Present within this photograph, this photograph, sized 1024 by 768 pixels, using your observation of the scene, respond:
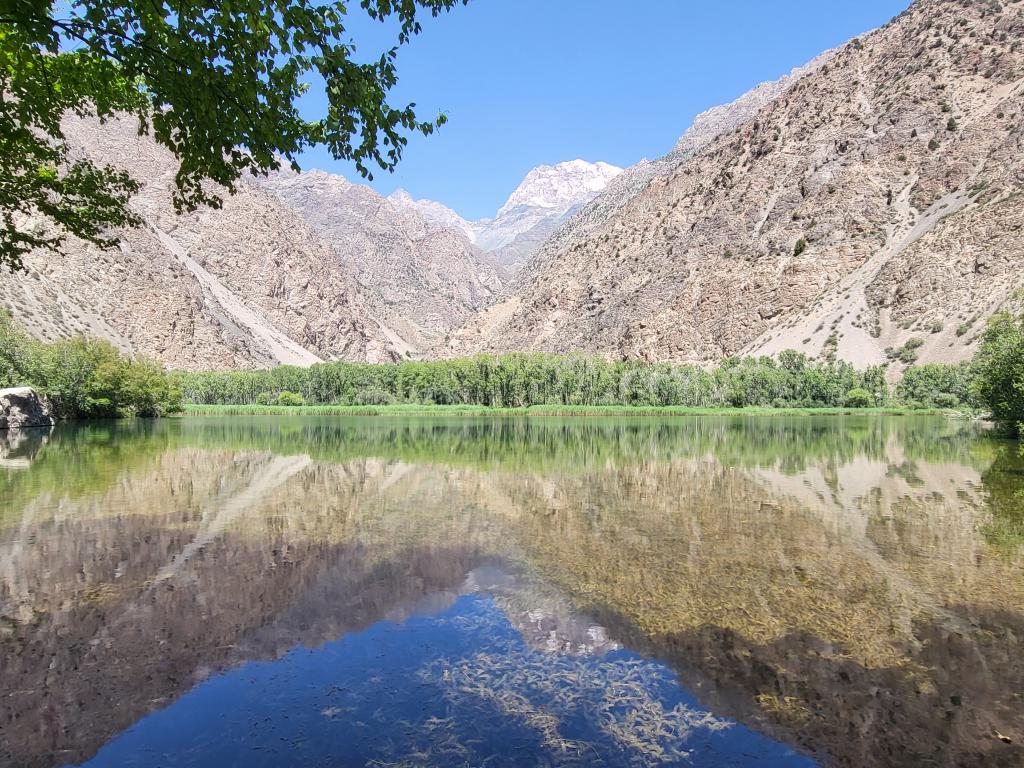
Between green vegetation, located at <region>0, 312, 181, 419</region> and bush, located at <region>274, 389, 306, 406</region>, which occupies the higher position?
green vegetation, located at <region>0, 312, 181, 419</region>

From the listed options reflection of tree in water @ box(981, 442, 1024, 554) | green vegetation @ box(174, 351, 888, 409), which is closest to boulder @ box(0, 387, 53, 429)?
reflection of tree in water @ box(981, 442, 1024, 554)

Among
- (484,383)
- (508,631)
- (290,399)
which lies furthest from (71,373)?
(508,631)

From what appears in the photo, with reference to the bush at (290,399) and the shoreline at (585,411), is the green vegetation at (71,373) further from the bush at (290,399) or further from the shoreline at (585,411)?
the bush at (290,399)

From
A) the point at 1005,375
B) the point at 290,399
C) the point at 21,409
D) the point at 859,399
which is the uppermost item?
the point at 1005,375

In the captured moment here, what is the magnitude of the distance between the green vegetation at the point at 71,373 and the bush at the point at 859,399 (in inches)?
4160

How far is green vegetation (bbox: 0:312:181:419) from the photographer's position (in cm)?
6562

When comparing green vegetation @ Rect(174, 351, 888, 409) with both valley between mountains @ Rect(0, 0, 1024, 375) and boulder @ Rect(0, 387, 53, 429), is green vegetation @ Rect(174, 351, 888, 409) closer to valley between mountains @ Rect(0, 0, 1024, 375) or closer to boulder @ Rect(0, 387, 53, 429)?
valley between mountains @ Rect(0, 0, 1024, 375)

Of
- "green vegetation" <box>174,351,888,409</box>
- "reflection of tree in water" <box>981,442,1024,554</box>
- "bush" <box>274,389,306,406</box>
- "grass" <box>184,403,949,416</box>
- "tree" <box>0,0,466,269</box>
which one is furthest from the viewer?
"bush" <box>274,389,306,406</box>

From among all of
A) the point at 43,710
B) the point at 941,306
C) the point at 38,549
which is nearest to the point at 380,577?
the point at 43,710

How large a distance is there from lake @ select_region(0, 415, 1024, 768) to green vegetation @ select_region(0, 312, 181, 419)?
59.0 metres

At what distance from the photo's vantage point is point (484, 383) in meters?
118

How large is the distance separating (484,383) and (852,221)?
268 feet

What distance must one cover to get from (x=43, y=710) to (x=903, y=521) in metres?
16.1

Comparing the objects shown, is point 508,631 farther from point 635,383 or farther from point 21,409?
point 635,383
